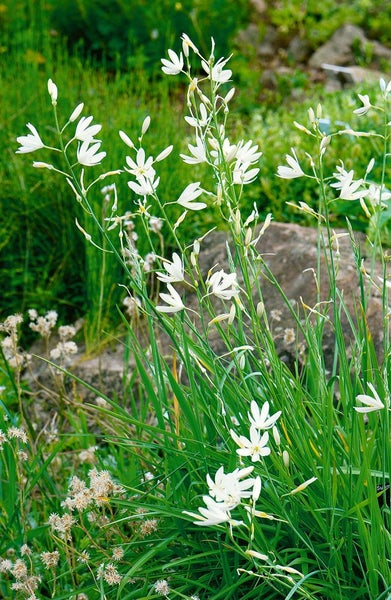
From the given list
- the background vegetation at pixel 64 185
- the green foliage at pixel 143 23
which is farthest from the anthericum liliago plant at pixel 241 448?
the green foliage at pixel 143 23

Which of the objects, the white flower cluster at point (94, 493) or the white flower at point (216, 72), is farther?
the white flower cluster at point (94, 493)

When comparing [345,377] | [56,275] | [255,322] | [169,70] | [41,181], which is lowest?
[56,275]

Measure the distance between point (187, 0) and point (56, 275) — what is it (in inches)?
153

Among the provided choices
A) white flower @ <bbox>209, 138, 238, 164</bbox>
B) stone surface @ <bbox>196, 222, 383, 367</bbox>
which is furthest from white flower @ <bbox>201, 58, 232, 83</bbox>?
stone surface @ <bbox>196, 222, 383, 367</bbox>

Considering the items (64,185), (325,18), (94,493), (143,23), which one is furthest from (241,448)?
(325,18)

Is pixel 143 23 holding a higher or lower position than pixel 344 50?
higher

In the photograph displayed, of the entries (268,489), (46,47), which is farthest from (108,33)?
(268,489)

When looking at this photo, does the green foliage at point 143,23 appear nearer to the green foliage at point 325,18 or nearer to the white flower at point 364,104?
the green foliage at point 325,18

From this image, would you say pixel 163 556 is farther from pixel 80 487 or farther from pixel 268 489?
pixel 268 489

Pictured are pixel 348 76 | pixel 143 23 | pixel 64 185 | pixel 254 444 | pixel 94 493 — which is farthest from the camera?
pixel 143 23

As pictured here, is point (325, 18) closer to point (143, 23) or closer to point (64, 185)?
point (143, 23)

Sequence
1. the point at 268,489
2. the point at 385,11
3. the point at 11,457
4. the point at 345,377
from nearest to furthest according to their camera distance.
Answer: the point at 268,489
the point at 345,377
the point at 11,457
the point at 385,11

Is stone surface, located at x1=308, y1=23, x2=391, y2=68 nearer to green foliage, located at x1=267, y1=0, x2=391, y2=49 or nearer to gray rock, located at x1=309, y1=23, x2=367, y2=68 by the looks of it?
gray rock, located at x1=309, y1=23, x2=367, y2=68

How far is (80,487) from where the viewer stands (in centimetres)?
211
